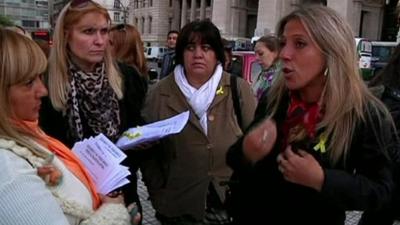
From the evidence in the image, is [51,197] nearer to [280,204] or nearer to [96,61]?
[280,204]

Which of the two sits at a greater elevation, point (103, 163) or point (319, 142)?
point (319, 142)

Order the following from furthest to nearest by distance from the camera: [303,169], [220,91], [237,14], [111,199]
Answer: [237,14]
[220,91]
[111,199]
[303,169]

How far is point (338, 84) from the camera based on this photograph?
184 cm

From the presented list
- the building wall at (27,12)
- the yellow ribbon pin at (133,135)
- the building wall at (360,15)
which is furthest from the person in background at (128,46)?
the building wall at (27,12)

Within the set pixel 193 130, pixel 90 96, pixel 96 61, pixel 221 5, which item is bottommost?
pixel 193 130

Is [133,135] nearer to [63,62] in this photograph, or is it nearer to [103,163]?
[103,163]

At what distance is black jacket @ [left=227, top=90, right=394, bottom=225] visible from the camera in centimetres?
173

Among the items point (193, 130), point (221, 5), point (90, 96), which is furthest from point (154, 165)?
point (221, 5)

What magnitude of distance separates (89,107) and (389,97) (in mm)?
1969

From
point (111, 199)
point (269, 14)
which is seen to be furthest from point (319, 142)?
point (269, 14)

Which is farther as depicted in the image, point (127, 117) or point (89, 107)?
point (127, 117)

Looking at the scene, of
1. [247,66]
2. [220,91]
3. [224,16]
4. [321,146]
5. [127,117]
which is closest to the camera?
[321,146]

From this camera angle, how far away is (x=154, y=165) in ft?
9.91

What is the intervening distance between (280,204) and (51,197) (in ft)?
2.95
